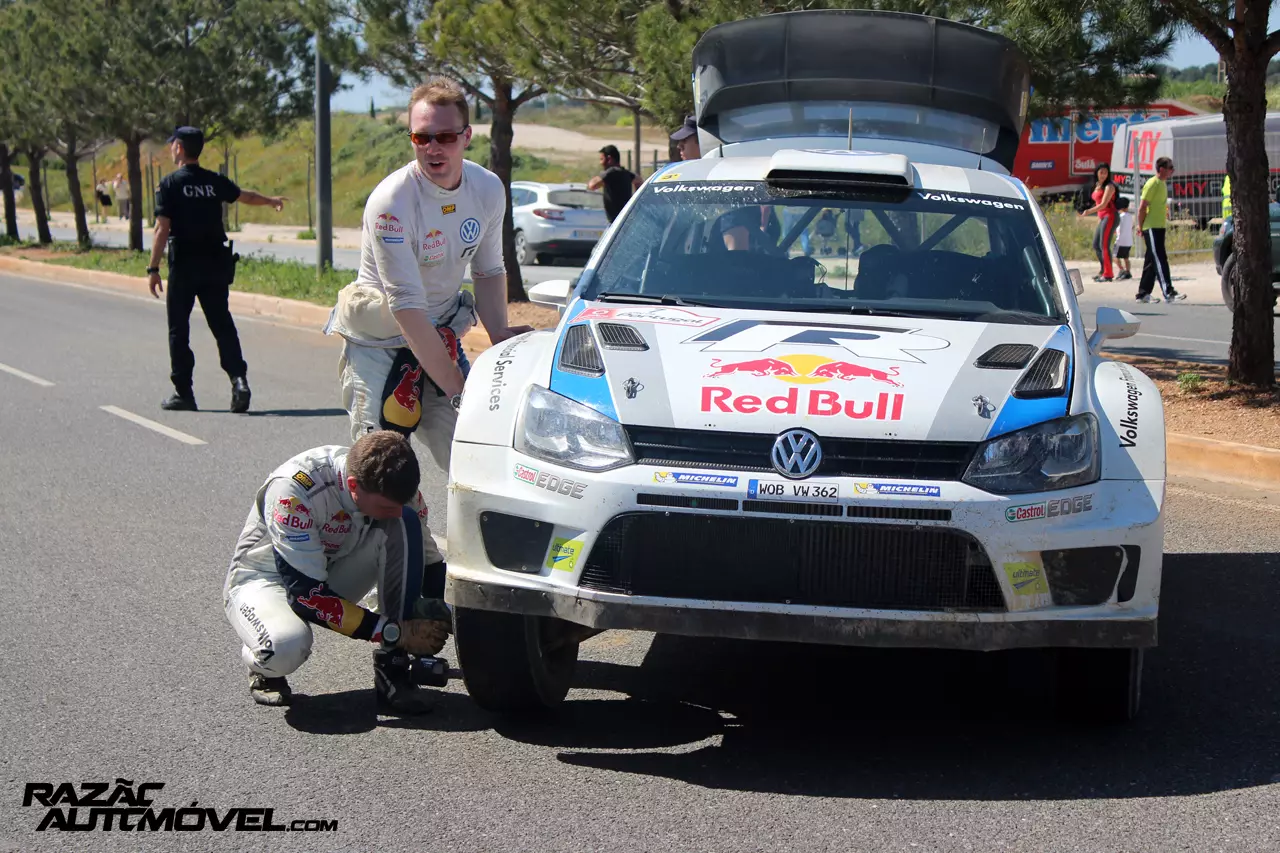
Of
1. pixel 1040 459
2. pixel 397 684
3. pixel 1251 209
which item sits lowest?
pixel 397 684

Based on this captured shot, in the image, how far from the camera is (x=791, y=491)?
409cm

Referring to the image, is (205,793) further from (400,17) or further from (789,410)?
(400,17)

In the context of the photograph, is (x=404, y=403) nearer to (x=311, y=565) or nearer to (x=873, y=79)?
(x=311, y=565)

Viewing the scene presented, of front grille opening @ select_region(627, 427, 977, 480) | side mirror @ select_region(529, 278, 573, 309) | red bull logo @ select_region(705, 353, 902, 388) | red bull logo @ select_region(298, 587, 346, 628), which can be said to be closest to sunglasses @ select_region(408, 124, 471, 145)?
side mirror @ select_region(529, 278, 573, 309)

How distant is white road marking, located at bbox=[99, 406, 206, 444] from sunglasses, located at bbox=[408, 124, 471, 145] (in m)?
4.98

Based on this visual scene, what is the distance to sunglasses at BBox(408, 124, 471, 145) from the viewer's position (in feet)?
17.5

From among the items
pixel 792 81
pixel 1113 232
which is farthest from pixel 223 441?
pixel 1113 232

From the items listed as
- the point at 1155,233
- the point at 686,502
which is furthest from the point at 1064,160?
the point at 686,502

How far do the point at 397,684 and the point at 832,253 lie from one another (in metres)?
2.12

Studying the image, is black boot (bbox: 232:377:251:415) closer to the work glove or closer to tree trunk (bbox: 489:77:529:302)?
tree trunk (bbox: 489:77:529:302)

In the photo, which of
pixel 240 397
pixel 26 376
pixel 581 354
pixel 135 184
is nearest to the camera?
pixel 581 354

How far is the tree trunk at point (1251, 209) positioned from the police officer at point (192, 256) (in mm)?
6210

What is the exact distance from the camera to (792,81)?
Result: 28.9ft

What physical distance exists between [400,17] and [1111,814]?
14.8m
